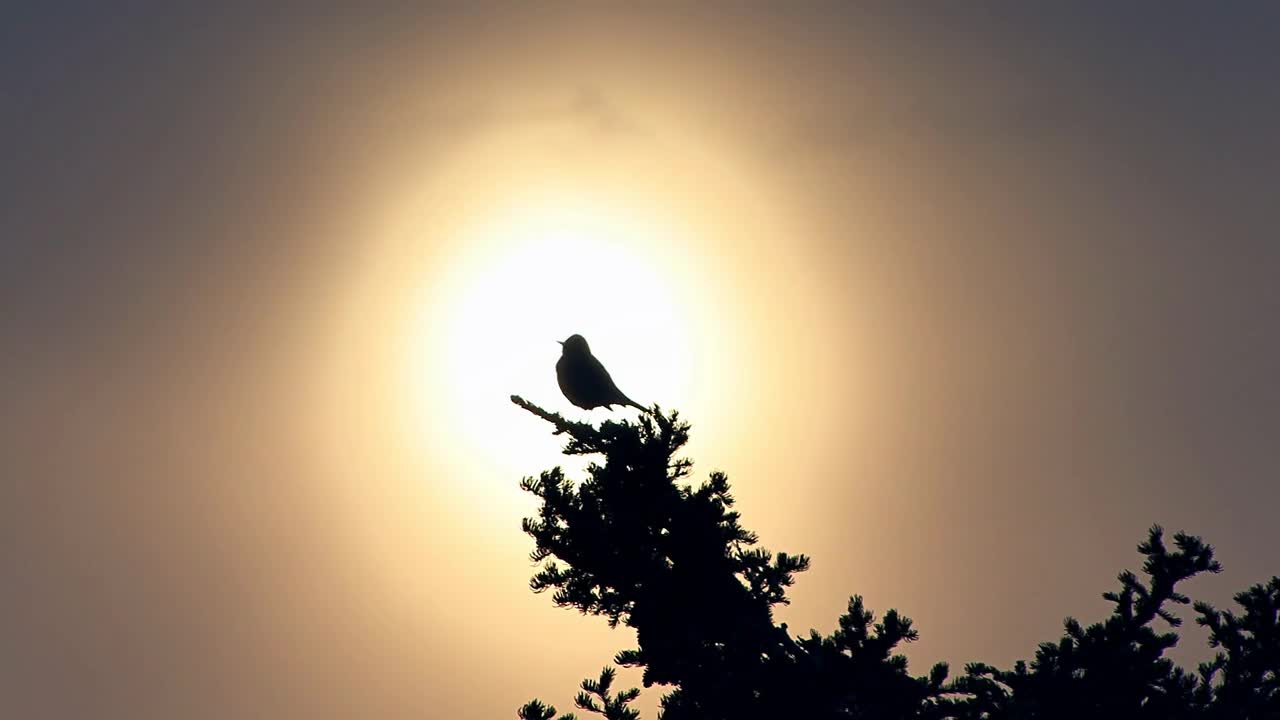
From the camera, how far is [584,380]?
15281mm

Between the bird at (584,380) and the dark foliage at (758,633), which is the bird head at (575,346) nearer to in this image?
the bird at (584,380)

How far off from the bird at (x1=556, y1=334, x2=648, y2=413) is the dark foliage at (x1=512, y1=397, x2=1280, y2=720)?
192 inches

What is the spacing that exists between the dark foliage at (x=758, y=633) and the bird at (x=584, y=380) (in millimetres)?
4871

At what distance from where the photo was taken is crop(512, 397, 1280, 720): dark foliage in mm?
8719

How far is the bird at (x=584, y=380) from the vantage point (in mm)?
15234

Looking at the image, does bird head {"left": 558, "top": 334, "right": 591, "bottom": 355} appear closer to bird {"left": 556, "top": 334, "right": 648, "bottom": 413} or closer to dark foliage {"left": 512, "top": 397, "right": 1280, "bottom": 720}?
bird {"left": 556, "top": 334, "right": 648, "bottom": 413}

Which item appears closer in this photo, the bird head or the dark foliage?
the dark foliage

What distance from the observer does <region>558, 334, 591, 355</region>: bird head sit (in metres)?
15.6

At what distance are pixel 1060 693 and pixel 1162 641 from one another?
108 cm

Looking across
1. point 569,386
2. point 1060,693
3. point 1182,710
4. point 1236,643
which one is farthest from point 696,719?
point 569,386

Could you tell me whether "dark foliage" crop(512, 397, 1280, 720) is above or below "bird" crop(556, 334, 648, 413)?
below

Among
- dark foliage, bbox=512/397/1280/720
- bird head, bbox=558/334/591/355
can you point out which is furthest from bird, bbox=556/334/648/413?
dark foliage, bbox=512/397/1280/720

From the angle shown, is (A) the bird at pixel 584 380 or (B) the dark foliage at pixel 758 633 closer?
(B) the dark foliage at pixel 758 633

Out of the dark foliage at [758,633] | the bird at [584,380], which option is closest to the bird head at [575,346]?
the bird at [584,380]
